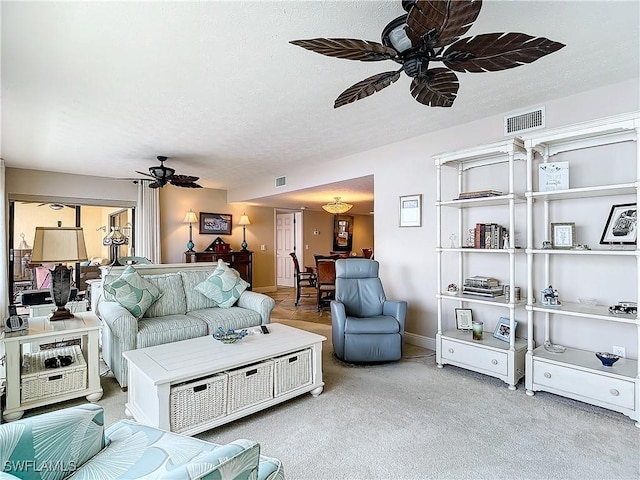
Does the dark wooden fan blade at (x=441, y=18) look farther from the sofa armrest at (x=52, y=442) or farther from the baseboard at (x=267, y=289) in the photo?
the baseboard at (x=267, y=289)

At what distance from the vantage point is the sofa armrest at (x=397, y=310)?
351cm

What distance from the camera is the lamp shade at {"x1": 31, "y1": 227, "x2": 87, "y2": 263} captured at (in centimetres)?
269

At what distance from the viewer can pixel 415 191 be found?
4.09m

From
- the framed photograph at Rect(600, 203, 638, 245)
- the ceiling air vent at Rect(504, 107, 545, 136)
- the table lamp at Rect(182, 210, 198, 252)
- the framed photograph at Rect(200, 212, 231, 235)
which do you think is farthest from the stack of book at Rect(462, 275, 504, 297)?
the framed photograph at Rect(200, 212, 231, 235)

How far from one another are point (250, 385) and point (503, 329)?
2.33m

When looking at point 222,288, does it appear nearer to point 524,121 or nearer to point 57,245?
point 57,245

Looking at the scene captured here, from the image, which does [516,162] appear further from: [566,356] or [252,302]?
[252,302]

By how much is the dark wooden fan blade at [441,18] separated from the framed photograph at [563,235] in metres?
2.09

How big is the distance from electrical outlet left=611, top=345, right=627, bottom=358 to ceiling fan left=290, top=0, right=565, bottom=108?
2.43 meters

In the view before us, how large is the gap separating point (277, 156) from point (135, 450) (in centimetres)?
415

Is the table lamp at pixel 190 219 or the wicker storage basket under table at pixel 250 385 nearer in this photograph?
the wicker storage basket under table at pixel 250 385

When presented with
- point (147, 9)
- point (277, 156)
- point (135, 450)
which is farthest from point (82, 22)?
point (277, 156)

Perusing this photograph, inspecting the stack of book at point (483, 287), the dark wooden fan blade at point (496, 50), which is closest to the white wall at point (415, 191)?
the stack of book at point (483, 287)

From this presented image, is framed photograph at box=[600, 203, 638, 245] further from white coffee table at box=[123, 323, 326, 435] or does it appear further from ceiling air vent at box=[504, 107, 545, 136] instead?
white coffee table at box=[123, 323, 326, 435]
